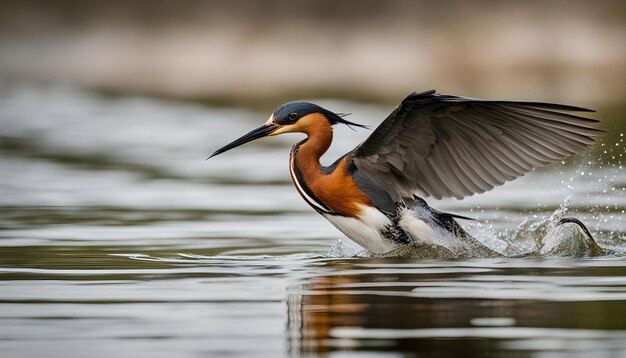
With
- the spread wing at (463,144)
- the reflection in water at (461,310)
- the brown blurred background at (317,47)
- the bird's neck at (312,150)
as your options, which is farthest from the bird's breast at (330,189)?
the brown blurred background at (317,47)

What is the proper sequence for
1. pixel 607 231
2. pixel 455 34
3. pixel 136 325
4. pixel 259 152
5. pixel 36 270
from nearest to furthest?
pixel 136 325
pixel 36 270
pixel 607 231
pixel 259 152
pixel 455 34

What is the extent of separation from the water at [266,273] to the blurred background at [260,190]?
2 centimetres

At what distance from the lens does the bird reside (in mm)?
8742

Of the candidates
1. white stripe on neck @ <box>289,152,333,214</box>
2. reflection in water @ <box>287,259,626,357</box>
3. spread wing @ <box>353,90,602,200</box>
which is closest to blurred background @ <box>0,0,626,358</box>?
reflection in water @ <box>287,259,626,357</box>

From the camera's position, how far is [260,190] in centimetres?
1323

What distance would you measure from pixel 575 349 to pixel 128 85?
23886 mm

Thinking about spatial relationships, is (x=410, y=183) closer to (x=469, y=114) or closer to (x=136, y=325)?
(x=469, y=114)

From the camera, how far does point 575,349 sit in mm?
5480

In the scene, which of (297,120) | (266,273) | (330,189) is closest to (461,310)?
(266,273)

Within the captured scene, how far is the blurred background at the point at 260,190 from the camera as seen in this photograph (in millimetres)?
6066

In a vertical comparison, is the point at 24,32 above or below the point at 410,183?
above

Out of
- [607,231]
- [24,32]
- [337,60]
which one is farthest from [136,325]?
[24,32]

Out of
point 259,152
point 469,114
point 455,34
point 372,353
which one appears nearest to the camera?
point 372,353

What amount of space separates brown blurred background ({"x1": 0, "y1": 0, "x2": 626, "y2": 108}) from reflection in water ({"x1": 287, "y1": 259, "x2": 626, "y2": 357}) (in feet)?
55.1
